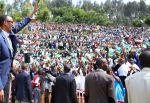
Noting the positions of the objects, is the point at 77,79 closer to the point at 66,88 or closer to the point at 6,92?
the point at 66,88

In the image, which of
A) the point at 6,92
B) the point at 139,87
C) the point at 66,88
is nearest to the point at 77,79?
the point at 66,88

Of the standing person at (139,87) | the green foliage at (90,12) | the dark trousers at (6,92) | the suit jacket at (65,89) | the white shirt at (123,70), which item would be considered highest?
the standing person at (139,87)

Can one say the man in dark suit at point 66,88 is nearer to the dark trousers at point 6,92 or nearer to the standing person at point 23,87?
the standing person at point 23,87

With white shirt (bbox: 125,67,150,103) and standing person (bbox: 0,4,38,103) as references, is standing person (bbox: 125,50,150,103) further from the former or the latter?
standing person (bbox: 0,4,38,103)

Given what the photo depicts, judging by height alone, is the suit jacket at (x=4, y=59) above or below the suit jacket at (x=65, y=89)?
above

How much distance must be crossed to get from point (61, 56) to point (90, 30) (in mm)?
26818

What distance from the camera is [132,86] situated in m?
4.26

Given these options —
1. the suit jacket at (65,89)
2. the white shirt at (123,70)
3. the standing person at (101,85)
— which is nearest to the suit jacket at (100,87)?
the standing person at (101,85)

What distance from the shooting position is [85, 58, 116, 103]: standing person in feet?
23.0

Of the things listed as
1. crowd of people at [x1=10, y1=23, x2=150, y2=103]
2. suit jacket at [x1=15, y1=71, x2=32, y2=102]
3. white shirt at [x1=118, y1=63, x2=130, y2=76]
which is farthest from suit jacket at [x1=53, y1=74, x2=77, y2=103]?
suit jacket at [x1=15, y1=71, x2=32, y2=102]

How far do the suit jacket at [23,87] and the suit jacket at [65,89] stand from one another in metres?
2.73

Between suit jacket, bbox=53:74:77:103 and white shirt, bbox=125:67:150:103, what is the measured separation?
5492 millimetres

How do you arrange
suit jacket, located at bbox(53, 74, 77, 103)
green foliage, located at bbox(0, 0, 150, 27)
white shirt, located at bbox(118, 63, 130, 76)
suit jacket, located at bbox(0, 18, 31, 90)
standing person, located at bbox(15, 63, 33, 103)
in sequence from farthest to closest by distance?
1. green foliage, located at bbox(0, 0, 150, 27)
2. standing person, located at bbox(15, 63, 33, 103)
3. white shirt, located at bbox(118, 63, 130, 76)
4. suit jacket, located at bbox(53, 74, 77, 103)
5. suit jacket, located at bbox(0, 18, 31, 90)

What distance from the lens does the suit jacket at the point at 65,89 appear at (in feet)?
32.0
